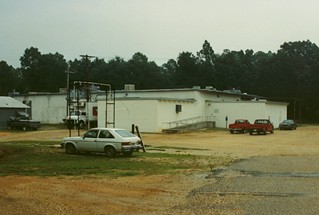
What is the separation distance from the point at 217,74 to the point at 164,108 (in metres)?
55.4

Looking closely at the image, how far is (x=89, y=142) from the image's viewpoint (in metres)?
25.5

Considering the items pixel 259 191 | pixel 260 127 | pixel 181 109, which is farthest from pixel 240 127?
pixel 259 191

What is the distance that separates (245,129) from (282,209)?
4278 centimetres

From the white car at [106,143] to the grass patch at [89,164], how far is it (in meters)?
0.41

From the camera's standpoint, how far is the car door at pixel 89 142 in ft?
83.1

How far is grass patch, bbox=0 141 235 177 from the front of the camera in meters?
18.3

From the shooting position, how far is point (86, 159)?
23.6 metres

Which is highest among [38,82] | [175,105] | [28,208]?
[38,82]

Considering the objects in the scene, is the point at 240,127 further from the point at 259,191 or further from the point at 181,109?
the point at 259,191

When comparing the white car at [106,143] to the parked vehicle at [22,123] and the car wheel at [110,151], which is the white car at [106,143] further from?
the parked vehicle at [22,123]

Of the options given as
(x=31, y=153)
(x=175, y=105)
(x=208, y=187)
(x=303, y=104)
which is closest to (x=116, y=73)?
(x=303, y=104)

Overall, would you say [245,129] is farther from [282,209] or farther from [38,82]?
[38,82]

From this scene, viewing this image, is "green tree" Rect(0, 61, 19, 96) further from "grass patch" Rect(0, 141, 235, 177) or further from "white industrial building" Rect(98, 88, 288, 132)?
"grass patch" Rect(0, 141, 235, 177)

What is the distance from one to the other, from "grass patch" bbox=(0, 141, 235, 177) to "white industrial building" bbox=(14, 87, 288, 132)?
82.4 feet
